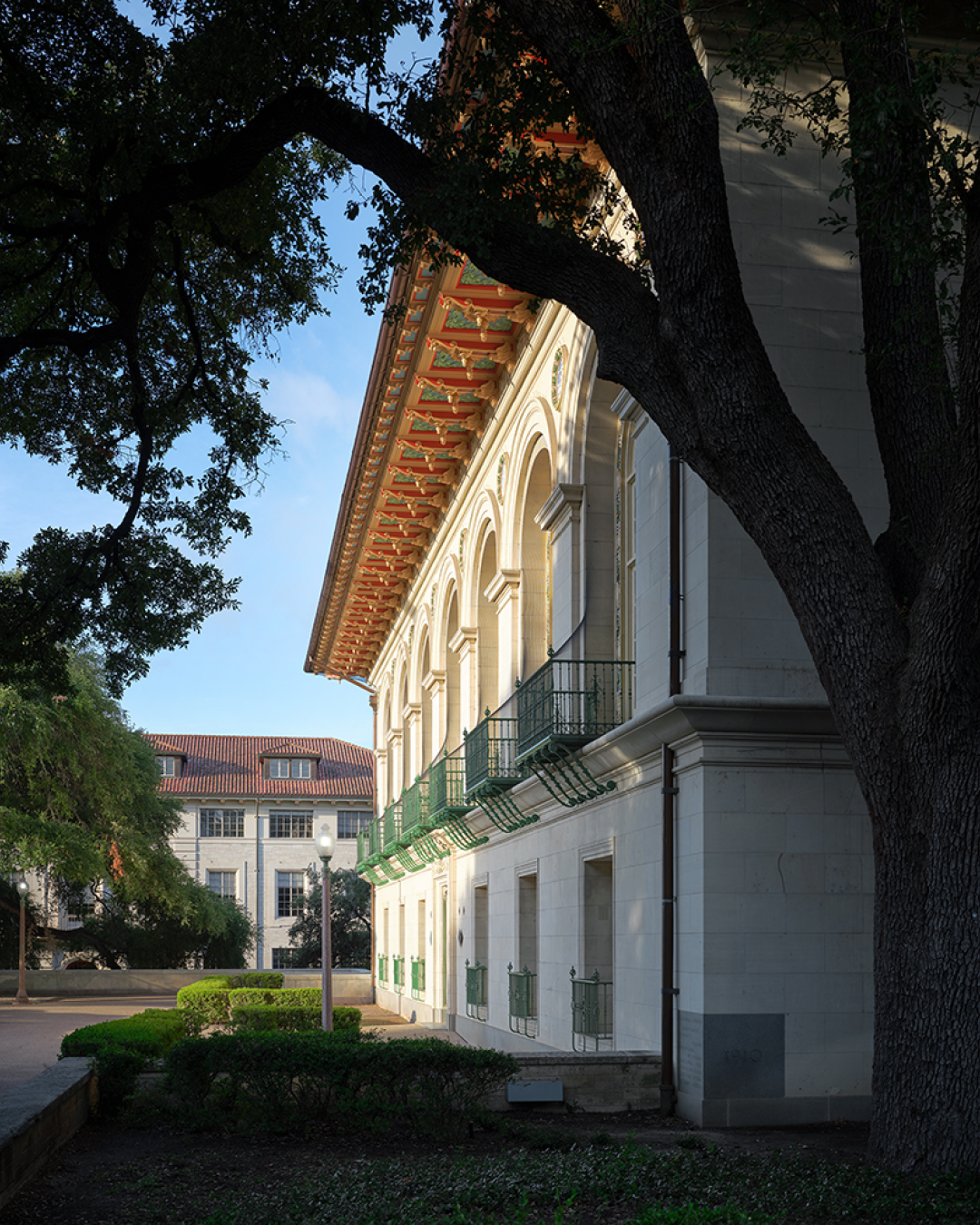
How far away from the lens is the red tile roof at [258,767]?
61.7 meters

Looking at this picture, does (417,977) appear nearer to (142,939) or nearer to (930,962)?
(142,939)

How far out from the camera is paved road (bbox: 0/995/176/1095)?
17.9 metres

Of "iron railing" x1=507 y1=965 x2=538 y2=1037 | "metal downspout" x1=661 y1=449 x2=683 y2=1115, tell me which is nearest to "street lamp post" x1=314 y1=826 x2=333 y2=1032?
"iron railing" x1=507 y1=965 x2=538 y2=1037

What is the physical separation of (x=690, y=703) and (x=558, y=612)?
5736 mm

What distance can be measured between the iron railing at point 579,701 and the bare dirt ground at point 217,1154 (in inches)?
168

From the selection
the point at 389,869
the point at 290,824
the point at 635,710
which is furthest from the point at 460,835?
the point at 290,824

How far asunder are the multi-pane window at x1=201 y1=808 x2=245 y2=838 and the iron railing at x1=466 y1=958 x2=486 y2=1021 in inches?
1583

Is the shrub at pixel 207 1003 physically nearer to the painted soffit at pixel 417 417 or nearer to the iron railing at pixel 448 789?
the iron railing at pixel 448 789

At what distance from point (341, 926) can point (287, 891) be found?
7.58m

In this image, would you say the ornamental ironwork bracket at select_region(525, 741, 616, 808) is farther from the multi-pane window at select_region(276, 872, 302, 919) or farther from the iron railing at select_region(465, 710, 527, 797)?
the multi-pane window at select_region(276, 872, 302, 919)

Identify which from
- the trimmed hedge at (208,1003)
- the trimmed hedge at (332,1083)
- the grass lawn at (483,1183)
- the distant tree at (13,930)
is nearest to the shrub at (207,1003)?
the trimmed hedge at (208,1003)

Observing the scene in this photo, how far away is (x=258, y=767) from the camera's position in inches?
2507

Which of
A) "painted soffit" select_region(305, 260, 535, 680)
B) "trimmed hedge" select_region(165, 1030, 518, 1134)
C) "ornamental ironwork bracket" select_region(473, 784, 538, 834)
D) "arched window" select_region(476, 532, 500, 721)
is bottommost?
"trimmed hedge" select_region(165, 1030, 518, 1134)

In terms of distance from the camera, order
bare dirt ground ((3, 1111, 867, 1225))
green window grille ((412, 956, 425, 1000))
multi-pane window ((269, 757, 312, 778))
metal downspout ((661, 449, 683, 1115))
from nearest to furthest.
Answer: bare dirt ground ((3, 1111, 867, 1225)), metal downspout ((661, 449, 683, 1115)), green window grille ((412, 956, 425, 1000)), multi-pane window ((269, 757, 312, 778))
